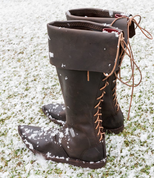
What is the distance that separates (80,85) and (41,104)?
108 centimetres

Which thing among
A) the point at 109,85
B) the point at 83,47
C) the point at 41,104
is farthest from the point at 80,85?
the point at 41,104

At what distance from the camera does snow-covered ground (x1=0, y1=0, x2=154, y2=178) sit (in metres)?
1.33

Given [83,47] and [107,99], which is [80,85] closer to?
[83,47]

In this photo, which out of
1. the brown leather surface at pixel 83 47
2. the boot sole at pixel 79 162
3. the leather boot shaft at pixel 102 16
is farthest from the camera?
the boot sole at pixel 79 162

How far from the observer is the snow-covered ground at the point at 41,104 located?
4.36 feet

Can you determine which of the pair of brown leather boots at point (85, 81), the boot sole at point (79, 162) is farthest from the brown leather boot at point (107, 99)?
the boot sole at point (79, 162)

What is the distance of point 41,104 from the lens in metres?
2.02

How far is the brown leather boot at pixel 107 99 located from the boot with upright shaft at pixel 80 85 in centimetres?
15

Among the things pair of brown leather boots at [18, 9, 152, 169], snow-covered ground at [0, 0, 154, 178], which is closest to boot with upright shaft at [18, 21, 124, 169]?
pair of brown leather boots at [18, 9, 152, 169]

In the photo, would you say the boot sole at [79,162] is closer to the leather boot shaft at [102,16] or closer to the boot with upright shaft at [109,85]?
the boot with upright shaft at [109,85]

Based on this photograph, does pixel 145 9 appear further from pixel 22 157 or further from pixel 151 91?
pixel 22 157

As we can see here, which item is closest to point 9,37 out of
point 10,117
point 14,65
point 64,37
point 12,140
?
point 14,65

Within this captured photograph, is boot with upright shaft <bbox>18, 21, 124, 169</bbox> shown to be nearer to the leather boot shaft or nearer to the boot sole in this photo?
the boot sole

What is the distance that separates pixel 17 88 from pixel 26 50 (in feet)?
3.85
